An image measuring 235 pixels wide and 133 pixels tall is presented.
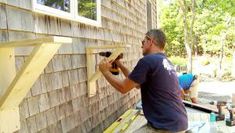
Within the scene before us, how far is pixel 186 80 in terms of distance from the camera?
7.59 m

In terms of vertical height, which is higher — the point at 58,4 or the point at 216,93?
the point at 58,4

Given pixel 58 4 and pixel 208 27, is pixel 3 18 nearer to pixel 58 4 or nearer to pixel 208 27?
pixel 58 4

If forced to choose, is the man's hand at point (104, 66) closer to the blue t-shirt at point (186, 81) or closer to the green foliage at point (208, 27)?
the blue t-shirt at point (186, 81)

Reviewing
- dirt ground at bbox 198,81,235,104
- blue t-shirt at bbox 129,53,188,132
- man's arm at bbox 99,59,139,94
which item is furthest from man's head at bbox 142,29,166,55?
dirt ground at bbox 198,81,235,104

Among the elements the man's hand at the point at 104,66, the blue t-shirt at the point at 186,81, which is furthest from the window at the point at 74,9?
the blue t-shirt at the point at 186,81

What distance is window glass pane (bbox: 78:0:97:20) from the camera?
13.9ft

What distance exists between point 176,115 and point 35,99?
4.07 feet

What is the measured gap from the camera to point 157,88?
3.30m

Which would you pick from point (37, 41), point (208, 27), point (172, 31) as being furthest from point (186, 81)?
point (172, 31)

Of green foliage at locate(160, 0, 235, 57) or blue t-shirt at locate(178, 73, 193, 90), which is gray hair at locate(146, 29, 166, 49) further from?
green foliage at locate(160, 0, 235, 57)

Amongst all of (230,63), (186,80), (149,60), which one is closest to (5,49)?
(149,60)

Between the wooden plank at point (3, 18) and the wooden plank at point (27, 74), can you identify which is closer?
the wooden plank at point (27, 74)

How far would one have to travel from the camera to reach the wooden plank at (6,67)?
251 centimetres

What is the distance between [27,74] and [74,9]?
1670mm
